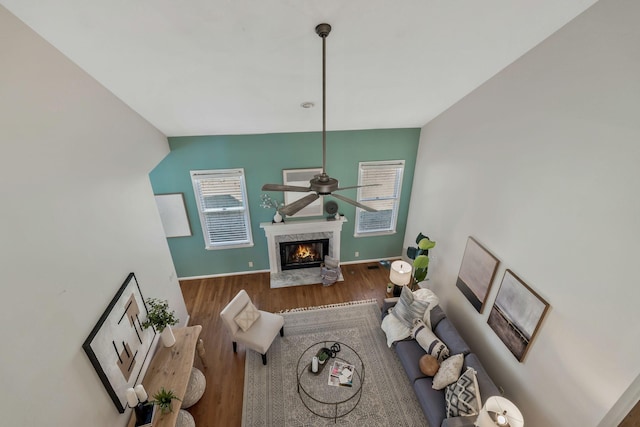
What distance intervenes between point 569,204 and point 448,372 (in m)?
2.17

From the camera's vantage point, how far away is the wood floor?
3.26m

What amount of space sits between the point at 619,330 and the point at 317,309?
3.71m

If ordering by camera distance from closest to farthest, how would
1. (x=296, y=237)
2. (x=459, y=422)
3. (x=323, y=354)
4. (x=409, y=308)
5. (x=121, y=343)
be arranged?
(x=121, y=343) < (x=459, y=422) < (x=323, y=354) < (x=409, y=308) < (x=296, y=237)

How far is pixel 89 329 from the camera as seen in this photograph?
205cm

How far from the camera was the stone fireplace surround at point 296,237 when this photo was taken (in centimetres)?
520

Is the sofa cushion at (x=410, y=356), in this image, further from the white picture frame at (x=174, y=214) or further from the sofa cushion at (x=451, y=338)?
the white picture frame at (x=174, y=214)

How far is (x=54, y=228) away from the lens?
5.85ft

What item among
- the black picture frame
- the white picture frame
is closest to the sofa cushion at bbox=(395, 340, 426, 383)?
the black picture frame

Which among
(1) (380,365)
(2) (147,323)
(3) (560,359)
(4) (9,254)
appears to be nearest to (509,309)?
(3) (560,359)

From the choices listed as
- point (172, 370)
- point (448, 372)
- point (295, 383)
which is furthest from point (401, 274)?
point (172, 370)

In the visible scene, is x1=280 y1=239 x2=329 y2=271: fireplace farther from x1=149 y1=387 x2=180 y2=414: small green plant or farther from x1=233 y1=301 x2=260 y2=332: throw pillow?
x1=149 y1=387 x2=180 y2=414: small green plant

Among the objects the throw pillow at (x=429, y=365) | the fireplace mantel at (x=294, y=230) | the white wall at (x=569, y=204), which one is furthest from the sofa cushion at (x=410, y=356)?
the fireplace mantel at (x=294, y=230)

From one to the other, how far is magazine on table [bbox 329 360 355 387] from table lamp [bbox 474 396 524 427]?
1.50m

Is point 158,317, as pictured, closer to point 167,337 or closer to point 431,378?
point 167,337
